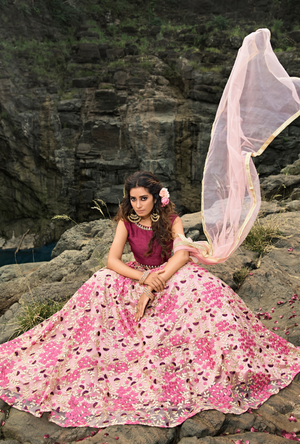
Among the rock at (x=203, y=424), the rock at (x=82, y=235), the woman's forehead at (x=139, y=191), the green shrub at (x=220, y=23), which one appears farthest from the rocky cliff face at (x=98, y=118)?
the rock at (x=203, y=424)

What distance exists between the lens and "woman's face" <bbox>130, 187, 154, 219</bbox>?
2326mm

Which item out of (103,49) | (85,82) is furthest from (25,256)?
(103,49)

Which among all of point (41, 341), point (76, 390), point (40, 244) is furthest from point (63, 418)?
point (40, 244)

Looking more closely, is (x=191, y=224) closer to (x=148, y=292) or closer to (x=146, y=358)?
(x=148, y=292)

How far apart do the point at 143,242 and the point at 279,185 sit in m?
4.69

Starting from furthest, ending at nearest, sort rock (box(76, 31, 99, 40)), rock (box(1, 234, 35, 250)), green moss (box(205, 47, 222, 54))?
rock (box(76, 31, 99, 40))
green moss (box(205, 47, 222, 54))
rock (box(1, 234, 35, 250))

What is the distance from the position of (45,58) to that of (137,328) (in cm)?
1491

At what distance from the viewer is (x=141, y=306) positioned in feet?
6.95

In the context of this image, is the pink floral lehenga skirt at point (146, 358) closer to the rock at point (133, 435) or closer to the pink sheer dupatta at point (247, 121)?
the rock at point (133, 435)

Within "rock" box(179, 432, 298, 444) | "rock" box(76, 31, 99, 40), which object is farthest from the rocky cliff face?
"rock" box(179, 432, 298, 444)

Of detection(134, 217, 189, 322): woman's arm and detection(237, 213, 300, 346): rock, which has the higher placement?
detection(134, 217, 189, 322): woman's arm

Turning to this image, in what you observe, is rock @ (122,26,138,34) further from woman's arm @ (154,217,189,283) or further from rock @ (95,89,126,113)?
woman's arm @ (154,217,189,283)

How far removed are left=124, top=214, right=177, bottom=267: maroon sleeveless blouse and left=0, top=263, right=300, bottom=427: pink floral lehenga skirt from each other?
286mm

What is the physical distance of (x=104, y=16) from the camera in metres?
16.0
